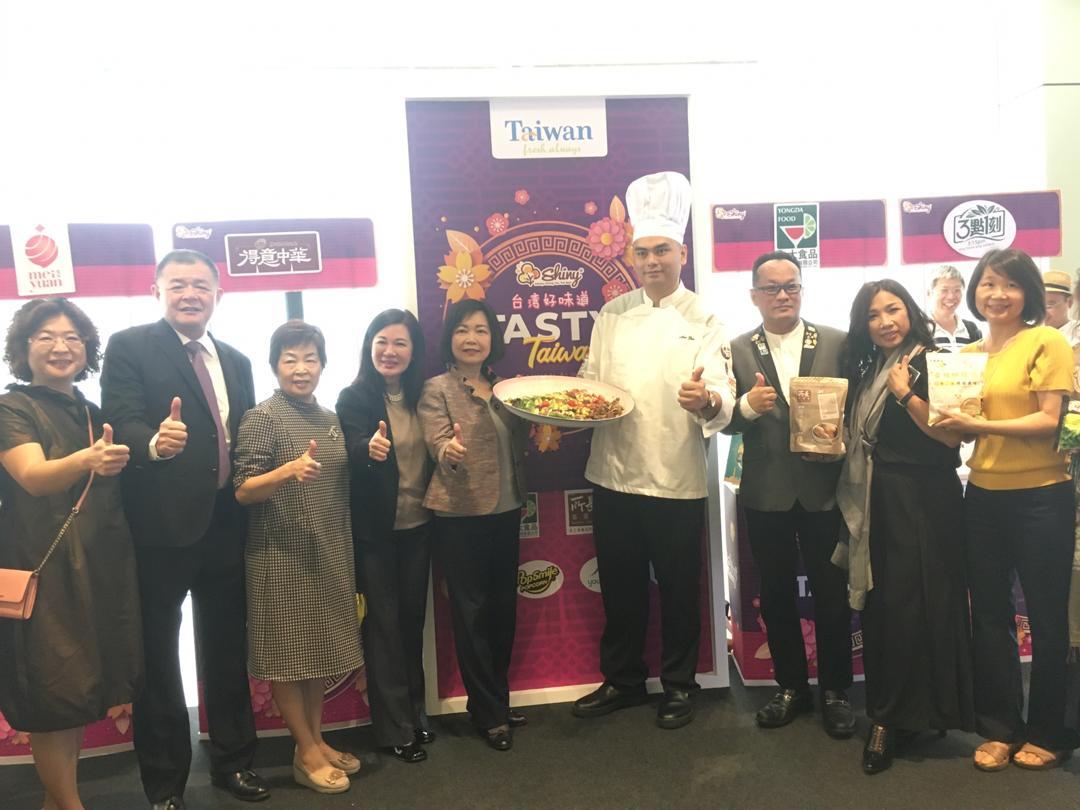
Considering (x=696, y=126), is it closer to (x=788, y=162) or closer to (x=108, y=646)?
(x=788, y=162)

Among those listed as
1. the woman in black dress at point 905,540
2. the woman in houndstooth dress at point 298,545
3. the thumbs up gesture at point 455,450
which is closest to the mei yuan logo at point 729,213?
the woman in black dress at point 905,540

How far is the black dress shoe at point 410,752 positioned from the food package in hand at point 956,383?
210 centimetres

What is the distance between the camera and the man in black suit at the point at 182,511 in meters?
2.21

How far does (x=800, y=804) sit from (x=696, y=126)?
8.31 feet

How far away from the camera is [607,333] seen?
2877mm

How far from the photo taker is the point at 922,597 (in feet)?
7.91

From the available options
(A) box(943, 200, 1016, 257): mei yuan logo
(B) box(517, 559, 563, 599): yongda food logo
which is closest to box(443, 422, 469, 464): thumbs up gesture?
(B) box(517, 559, 563, 599): yongda food logo

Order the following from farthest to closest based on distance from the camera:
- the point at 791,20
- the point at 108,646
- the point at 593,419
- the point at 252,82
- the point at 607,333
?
the point at 791,20 → the point at 252,82 → the point at 607,333 → the point at 593,419 → the point at 108,646

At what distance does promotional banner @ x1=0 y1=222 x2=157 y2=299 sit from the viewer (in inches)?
105

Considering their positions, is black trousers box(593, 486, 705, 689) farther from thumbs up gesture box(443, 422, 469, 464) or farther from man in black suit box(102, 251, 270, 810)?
man in black suit box(102, 251, 270, 810)

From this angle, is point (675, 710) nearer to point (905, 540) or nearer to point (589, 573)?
point (589, 573)

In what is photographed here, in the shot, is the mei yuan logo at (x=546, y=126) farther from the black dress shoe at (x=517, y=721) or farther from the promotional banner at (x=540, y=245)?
the black dress shoe at (x=517, y=721)

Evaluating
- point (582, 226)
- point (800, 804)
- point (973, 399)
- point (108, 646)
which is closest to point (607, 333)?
point (582, 226)

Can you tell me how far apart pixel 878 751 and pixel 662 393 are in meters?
1.43
